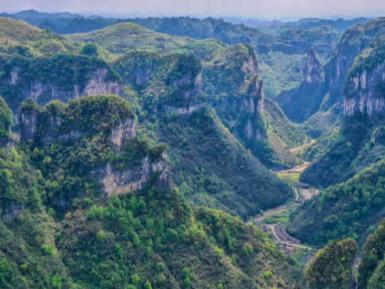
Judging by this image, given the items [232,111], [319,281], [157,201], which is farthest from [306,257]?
[232,111]

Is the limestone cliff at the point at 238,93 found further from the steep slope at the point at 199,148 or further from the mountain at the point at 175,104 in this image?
the steep slope at the point at 199,148

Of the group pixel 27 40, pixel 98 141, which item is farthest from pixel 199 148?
pixel 98 141

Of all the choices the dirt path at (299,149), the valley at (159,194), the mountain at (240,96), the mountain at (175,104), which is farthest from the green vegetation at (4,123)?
the dirt path at (299,149)

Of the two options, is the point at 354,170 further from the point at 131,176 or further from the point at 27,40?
the point at 27,40

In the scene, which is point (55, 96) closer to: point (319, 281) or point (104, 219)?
point (104, 219)

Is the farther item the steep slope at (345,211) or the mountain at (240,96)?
the mountain at (240,96)

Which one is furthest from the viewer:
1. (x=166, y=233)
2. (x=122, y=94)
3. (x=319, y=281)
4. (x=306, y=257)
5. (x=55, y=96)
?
(x=122, y=94)

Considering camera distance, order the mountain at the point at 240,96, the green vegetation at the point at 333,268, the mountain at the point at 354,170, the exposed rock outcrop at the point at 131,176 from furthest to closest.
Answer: the mountain at the point at 240,96
the mountain at the point at 354,170
the exposed rock outcrop at the point at 131,176
the green vegetation at the point at 333,268
